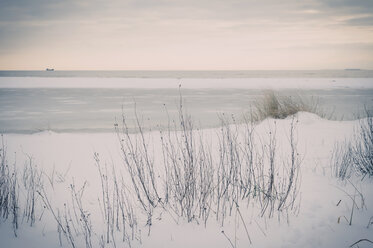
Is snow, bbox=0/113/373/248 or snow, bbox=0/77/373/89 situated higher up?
snow, bbox=0/77/373/89

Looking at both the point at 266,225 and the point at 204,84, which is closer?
the point at 266,225

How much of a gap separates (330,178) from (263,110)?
7.14 meters

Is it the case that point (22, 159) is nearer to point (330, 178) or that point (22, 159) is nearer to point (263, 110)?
point (330, 178)

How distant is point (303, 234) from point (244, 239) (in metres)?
0.71

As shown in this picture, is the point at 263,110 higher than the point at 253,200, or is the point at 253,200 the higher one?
the point at 263,110

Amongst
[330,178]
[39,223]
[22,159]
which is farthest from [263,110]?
[39,223]

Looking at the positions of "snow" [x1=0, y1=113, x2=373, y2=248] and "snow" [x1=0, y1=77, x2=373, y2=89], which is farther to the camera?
"snow" [x1=0, y1=77, x2=373, y2=89]

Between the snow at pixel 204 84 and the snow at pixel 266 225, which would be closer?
the snow at pixel 266 225

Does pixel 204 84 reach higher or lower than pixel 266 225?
higher

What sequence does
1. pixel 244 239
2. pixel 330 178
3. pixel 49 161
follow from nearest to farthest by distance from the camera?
pixel 244 239 → pixel 330 178 → pixel 49 161

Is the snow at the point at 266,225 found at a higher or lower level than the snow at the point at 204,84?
lower

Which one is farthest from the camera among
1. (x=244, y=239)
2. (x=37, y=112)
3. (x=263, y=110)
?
(x=37, y=112)

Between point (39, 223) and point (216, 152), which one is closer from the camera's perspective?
point (39, 223)

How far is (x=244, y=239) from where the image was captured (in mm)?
3172
